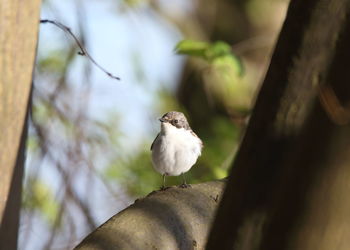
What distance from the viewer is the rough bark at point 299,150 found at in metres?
1.91

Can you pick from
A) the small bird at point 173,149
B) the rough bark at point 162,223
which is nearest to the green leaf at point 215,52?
the small bird at point 173,149

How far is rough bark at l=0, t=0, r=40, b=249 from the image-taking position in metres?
3.88

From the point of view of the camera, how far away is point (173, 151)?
5371 millimetres

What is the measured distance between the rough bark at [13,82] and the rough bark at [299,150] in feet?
6.65

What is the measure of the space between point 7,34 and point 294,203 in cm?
239

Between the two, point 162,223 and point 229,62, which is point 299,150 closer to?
point 162,223

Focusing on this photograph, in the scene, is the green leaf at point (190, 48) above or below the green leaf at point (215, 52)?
below

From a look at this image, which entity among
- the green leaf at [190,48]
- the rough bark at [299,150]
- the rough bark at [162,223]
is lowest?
the rough bark at [162,223]

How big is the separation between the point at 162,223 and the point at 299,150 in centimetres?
158

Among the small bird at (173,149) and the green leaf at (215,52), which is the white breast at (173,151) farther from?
the green leaf at (215,52)

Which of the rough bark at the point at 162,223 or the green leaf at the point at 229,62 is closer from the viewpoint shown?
the rough bark at the point at 162,223

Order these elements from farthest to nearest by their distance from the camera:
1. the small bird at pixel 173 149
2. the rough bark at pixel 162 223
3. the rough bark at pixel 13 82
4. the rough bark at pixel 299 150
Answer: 1. the small bird at pixel 173 149
2. the rough bark at pixel 13 82
3. the rough bark at pixel 162 223
4. the rough bark at pixel 299 150

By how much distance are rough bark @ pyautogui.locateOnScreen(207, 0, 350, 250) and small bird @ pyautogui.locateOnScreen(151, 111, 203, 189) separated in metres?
3.16

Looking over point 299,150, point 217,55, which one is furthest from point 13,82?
point 299,150
